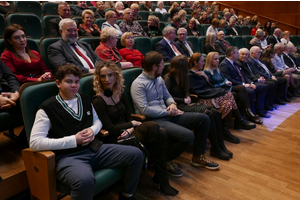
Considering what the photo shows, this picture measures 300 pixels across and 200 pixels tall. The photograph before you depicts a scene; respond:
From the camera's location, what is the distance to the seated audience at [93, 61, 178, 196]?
0.74 m

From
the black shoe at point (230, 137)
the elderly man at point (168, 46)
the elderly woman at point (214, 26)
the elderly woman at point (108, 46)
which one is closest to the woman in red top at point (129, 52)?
the elderly woman at point (108, 46)

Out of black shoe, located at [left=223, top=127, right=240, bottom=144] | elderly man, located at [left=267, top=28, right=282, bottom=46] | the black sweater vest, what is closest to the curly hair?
the black sweater vest

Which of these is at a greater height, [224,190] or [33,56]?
[33,56]

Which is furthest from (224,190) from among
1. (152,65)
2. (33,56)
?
(33,56)

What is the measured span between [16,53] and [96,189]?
63 cm

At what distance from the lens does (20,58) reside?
878mm

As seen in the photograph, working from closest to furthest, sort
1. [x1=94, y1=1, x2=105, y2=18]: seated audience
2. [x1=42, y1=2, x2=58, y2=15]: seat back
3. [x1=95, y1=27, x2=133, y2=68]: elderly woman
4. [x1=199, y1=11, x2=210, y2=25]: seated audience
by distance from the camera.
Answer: [x1=95, y1=27, x2=133, y2=68]: elderly woman
[x1=42, y1=2, x2=58, y2=15]: seat back
[x1=94, y1=1, x2=105, y2=18]: seated audience
[x1=199, y1=11, x2=210, y2=25]: seated audience

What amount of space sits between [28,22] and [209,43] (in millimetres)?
1356

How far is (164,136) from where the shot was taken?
31.1 inches

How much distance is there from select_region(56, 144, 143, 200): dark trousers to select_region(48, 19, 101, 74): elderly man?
1.51ft

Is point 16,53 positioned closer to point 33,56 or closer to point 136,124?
point 33,56

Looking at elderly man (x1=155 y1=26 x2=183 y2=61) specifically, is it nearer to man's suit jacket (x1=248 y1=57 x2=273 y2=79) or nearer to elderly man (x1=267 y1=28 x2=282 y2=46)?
man's suit jacket (x1=248 y1=57 x2=273 y2=79)

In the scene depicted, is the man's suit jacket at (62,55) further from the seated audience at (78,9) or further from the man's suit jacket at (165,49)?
the seated audience at (78,9)

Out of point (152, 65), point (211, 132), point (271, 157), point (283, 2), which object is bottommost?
point (271, 157)
